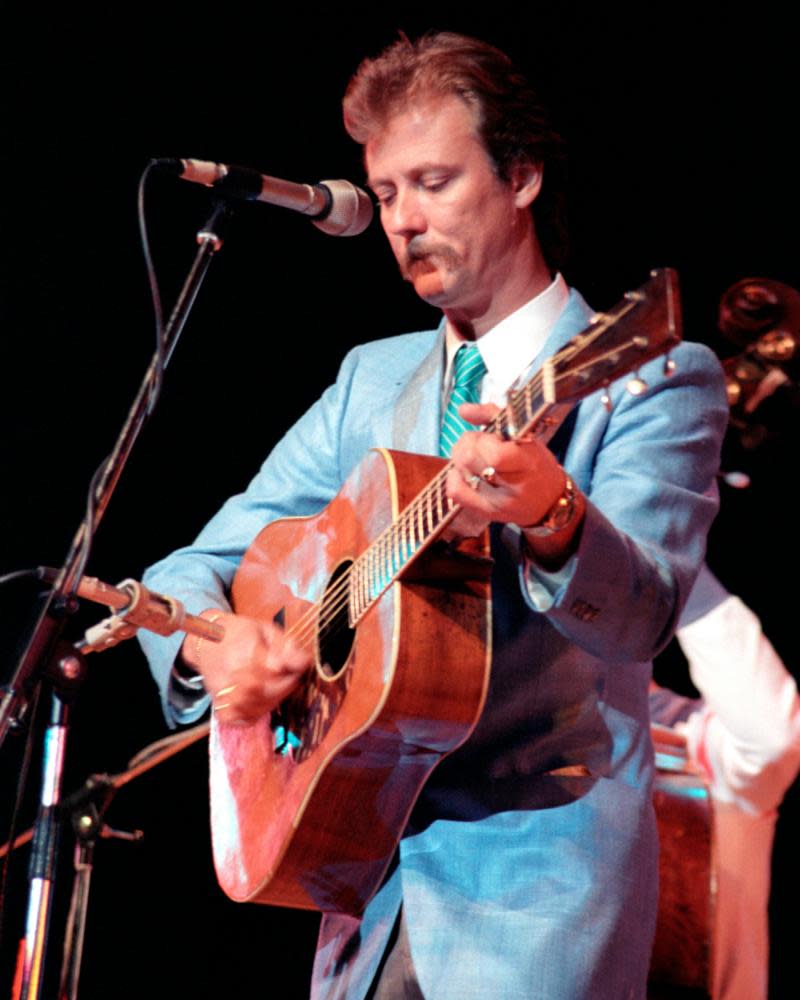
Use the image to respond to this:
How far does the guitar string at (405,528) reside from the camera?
1702 millimetres

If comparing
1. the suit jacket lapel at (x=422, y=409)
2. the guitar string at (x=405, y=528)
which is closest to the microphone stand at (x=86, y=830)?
the guitar string at (x=405, y=528)

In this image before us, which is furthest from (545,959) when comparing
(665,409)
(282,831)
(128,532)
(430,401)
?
(128,532)

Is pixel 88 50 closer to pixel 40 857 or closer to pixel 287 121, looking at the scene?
pixel 287 121

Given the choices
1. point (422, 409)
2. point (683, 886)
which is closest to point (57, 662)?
point (422, 409)

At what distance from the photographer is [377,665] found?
1.98 m

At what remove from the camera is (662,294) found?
5.24 feet

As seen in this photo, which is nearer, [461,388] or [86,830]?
[461,388]

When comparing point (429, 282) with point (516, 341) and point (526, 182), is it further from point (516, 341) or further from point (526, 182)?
point (526, 182)

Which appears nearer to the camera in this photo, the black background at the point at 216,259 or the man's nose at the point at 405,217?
the man's nose at the point at 405,217

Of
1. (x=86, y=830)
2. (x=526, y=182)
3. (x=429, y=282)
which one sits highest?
(x=526, y=182)

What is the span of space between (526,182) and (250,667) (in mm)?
1184

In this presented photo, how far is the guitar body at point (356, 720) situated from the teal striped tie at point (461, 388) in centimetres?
20

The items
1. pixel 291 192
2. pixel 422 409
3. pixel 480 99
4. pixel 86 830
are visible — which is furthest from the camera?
pixel 86 830

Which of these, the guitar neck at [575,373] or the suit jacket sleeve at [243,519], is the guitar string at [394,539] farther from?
the suit jacket sleeve at [243,519]
